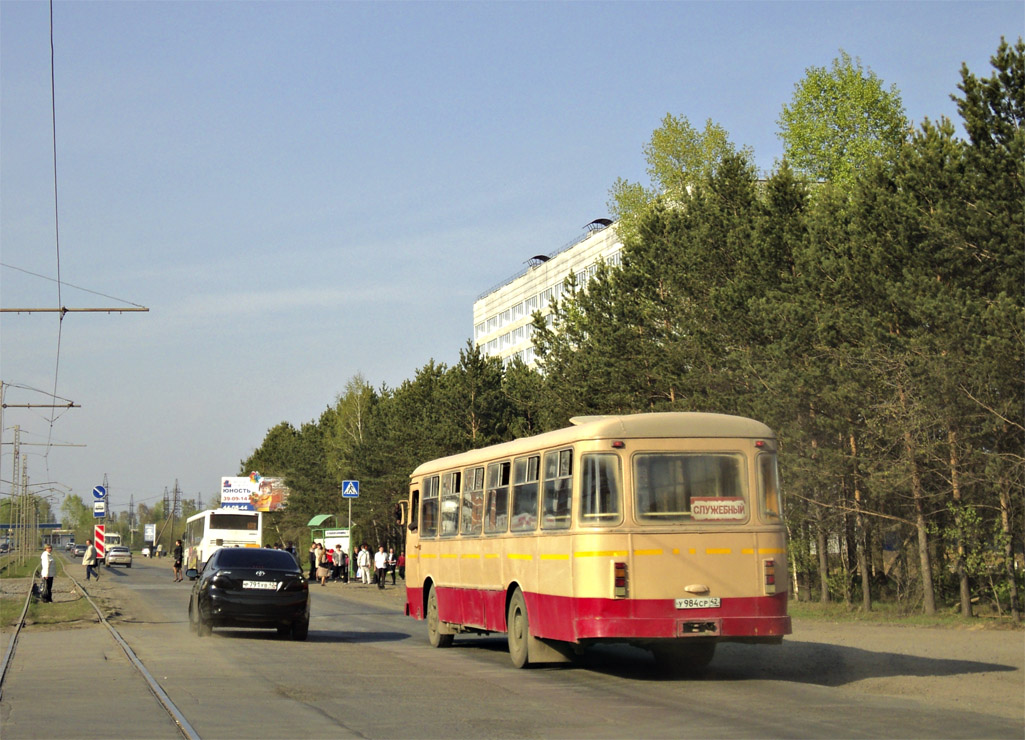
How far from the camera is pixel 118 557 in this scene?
87.4m

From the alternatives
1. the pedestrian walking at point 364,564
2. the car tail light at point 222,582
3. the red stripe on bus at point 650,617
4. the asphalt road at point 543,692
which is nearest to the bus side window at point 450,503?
the asphalt road at point 543,692

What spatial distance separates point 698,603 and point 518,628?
3213mm


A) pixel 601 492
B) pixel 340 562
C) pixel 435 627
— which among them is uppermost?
pixel 340 562

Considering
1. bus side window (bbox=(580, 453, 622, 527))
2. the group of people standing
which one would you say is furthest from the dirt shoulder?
the group of people standing

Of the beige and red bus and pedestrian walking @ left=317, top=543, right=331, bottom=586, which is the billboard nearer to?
pedestrian walking @ left=317, top=543, right=331, bottom=586

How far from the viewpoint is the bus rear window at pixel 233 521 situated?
2100 inches

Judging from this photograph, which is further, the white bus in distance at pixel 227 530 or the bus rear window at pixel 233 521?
the bus rear window at pixel 233 521

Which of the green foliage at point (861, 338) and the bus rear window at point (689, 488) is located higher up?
the green foliage at point (861, 338)

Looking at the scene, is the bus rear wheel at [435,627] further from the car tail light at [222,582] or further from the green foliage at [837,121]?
the green foliage at [837,121]

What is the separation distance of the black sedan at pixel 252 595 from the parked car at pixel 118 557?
7006 centimetres

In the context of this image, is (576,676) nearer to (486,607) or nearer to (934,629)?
(486,607)

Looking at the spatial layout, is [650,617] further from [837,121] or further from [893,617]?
[837,121]

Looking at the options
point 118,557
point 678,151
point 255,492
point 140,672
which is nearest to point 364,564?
point 678,151

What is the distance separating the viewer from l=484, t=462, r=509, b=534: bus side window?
1683cm
